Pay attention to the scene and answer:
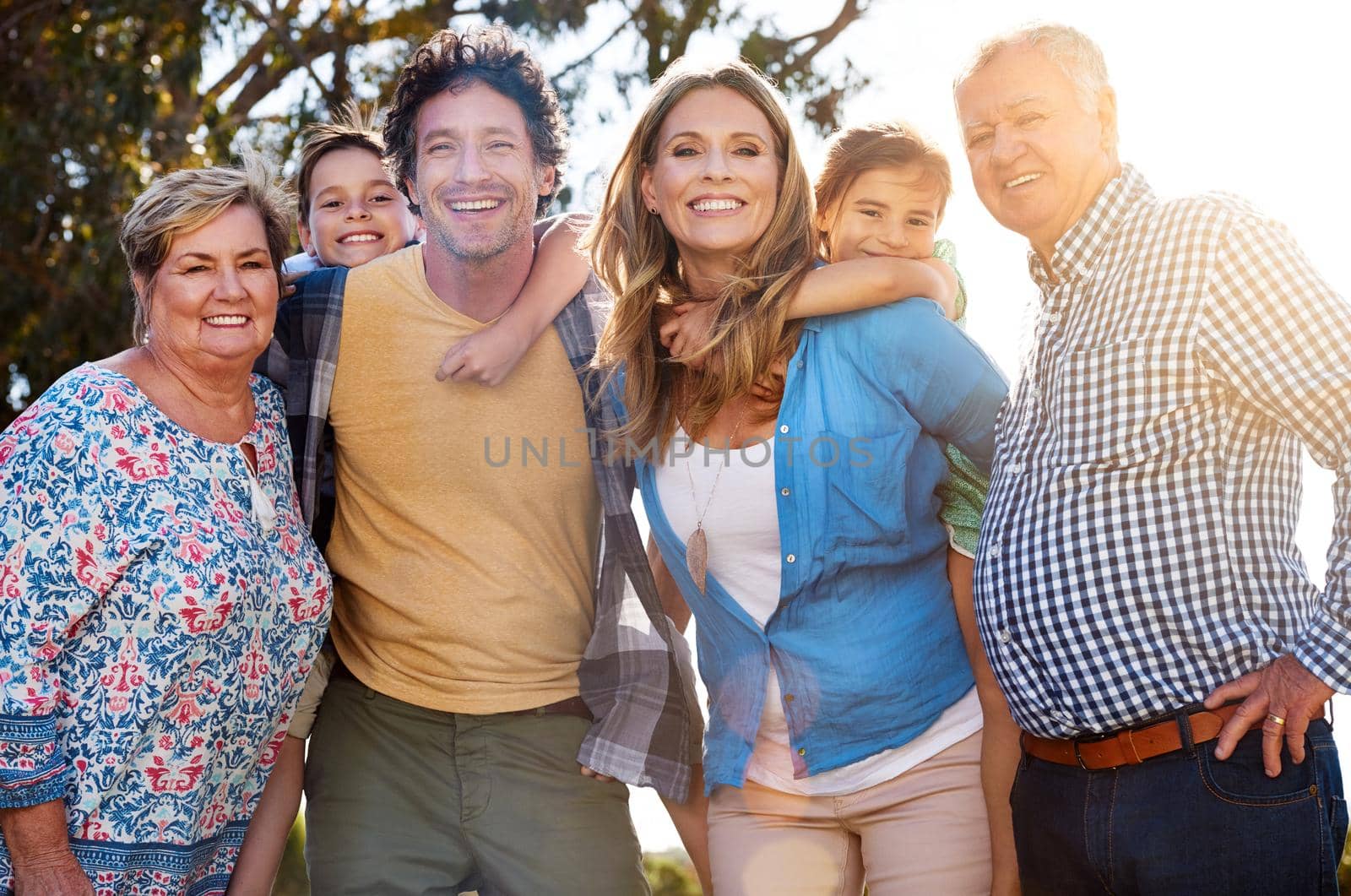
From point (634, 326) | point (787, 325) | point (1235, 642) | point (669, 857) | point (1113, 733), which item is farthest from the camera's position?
point (669, 857)

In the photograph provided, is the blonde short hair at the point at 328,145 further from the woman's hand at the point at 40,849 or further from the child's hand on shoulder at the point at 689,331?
the woman's hand at the point at 40,849

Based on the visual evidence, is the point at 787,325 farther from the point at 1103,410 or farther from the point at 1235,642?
the point at 1235,642

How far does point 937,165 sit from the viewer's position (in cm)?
332

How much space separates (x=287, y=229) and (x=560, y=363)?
2.43ft

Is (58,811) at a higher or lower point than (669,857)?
higher

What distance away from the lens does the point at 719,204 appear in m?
2.88

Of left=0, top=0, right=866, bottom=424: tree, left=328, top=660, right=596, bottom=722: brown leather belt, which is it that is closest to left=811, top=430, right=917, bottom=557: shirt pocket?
left=328, top=660, right=596, bottom=722: brown leather belt

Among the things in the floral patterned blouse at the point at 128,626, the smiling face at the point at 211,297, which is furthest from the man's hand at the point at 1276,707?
the smiling face at the point at 211,297

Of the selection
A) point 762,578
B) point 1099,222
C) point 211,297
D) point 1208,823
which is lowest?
point 1208,823

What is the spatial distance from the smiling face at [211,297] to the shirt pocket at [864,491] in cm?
133

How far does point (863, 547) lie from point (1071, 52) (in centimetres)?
106

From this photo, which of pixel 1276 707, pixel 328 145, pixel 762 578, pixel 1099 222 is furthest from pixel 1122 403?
pixel 328 145

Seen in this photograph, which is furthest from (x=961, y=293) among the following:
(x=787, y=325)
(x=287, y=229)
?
(x=287, y=229)

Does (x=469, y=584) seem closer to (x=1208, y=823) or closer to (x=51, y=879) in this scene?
(x=51, y=879)
